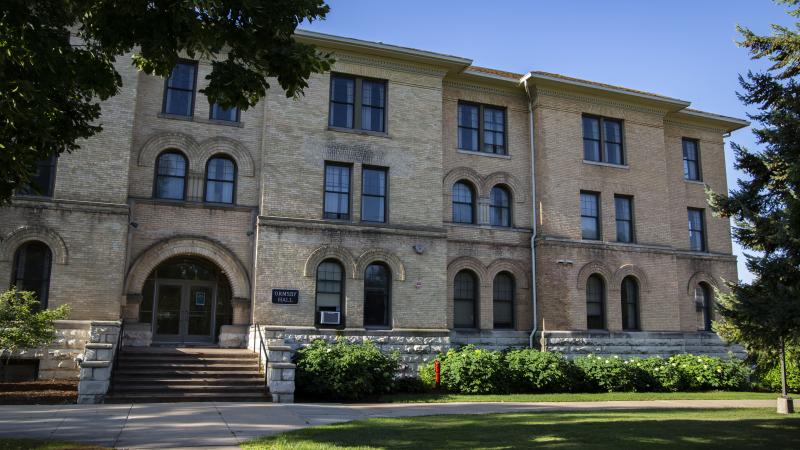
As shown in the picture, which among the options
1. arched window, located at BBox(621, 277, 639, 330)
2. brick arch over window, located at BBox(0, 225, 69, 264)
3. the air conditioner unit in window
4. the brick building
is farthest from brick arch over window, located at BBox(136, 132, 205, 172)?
arched window, located at BBox(621, 277, 639, 330)

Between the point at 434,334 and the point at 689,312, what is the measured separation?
1133 cm

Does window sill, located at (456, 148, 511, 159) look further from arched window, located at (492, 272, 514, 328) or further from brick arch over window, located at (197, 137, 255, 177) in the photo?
brick arch over window, located at (197, 137, 255, 177)

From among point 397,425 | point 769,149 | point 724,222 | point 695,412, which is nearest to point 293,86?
point 397,425

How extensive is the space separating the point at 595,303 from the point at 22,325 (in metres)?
18.2

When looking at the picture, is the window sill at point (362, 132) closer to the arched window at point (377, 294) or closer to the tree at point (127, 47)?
the arched window at point (377, 294)

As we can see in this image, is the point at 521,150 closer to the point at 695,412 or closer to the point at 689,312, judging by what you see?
the point at 689,312

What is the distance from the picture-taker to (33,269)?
17.8 metres

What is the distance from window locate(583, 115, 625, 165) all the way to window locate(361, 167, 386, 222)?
26.9 feet

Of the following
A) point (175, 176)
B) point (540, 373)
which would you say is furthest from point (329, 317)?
point (540, 373)

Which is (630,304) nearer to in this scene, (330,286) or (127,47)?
(330,286)

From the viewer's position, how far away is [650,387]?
70.6 feet

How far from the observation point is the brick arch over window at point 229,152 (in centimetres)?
1994

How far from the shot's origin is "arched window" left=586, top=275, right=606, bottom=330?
23.8 m

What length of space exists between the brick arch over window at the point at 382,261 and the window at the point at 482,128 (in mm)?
5212
